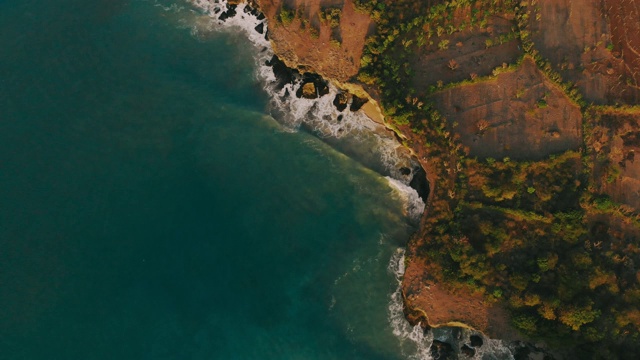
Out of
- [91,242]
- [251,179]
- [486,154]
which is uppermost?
[486,154]

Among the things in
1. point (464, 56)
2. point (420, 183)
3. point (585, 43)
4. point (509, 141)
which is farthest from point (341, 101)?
point (585, 43)

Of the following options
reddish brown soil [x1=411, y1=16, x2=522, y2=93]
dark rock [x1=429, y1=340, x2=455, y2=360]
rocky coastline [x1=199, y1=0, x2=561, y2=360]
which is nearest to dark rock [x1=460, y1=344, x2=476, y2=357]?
rocky coastline [x1=199, y1=0, x2=561, y2=360]

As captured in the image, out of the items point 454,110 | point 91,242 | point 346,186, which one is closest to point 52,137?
point 91,242

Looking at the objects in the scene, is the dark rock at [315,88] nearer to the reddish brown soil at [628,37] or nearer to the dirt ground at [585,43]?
the dirt ground at [585,43]

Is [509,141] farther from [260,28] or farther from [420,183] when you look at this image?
[260,28]

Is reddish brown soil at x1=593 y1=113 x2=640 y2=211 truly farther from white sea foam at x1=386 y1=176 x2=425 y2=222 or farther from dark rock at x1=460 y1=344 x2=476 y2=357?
dark rock at x1=460 y1=344 x2=476 y2=357

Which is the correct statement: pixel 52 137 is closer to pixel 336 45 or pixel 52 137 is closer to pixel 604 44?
pixel 336 45

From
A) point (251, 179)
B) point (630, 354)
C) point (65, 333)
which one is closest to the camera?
point (630, 354)

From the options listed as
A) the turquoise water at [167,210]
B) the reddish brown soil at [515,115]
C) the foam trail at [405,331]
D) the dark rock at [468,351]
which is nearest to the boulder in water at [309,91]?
the turquoise water at [167,210]
